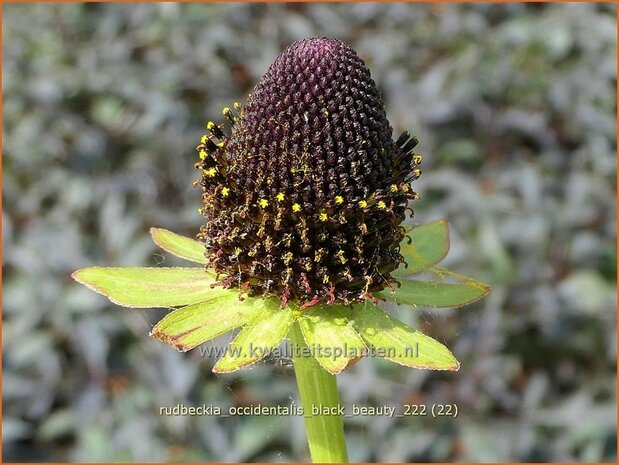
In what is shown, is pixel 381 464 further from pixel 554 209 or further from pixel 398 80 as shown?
pixel 398 80

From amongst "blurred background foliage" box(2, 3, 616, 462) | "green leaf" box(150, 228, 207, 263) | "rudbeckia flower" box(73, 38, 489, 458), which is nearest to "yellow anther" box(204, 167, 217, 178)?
"rudbeckia flower" box(73, 38, 489, 458)

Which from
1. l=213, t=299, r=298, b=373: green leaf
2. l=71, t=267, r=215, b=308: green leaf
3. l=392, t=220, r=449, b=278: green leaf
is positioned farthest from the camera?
l=392, t=220, r=449, b=278: green leaf

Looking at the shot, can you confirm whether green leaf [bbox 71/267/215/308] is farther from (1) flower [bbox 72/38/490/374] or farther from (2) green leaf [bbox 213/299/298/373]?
(2) green leaf [bbox 213/299/298/373]

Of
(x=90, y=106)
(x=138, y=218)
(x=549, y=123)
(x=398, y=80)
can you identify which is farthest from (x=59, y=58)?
(x=549, y=123)

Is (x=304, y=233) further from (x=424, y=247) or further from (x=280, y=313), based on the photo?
(x=424, y=247)

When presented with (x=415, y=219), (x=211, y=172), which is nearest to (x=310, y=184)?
(x=211, y=172)

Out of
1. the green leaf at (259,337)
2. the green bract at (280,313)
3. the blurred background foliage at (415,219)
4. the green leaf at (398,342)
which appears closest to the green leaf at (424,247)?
the green bract at (280,313)

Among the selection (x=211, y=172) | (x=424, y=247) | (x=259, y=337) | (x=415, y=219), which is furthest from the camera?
(x=415, y=219)
